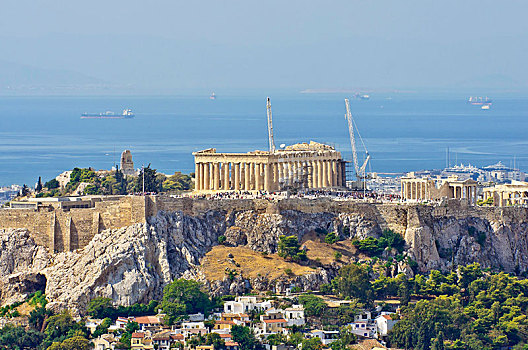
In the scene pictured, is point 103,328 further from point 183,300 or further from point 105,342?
point 183,300

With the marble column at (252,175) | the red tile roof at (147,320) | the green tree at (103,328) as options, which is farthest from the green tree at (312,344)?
the marble column at (252,175)

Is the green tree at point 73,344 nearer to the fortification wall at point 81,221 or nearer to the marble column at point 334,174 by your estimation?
the fortification wall at point 81,221

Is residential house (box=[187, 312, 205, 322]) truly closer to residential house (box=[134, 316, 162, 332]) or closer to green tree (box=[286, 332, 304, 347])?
residential house (box=[134, 316, 162, 332])

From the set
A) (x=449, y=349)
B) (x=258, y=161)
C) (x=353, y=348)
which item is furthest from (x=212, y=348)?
(x=258, y=161)

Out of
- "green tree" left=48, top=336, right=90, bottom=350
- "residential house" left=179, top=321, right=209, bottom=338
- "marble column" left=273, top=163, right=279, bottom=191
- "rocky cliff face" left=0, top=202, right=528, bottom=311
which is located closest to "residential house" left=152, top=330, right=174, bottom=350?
"residential house" left=179, top=321, right=209, bottom=338

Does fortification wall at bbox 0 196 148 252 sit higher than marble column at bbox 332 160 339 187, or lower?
lower

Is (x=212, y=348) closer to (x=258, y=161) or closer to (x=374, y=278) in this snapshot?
(x=374, y=278)
